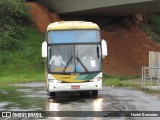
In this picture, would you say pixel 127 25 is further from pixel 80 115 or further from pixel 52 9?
pixel 80 115

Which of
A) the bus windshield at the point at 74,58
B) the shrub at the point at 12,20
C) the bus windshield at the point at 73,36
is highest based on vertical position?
the shrub at the point at 12,20

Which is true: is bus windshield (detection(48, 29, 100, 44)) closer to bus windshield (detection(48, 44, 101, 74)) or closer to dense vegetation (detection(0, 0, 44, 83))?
bus windshield (detection(48, 44, 101, 74))

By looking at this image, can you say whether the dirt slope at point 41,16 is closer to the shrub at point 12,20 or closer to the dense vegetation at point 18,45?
the dense vegetation at point 18,45

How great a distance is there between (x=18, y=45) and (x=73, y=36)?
86.9ft

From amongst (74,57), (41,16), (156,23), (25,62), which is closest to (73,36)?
(74,57)

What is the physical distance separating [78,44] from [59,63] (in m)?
1.28

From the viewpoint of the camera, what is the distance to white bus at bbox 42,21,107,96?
22.6m

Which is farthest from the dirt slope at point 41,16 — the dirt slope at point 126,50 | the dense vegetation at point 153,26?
the dense vegetation at point 153,26

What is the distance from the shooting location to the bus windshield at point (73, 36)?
75.7 feet

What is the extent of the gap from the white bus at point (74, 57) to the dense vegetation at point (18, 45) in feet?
56.0

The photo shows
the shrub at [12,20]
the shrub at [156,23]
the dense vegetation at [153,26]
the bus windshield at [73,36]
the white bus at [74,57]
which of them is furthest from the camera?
the shrub at [156,23]

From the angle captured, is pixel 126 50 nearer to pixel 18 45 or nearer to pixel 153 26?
pixel 18 45

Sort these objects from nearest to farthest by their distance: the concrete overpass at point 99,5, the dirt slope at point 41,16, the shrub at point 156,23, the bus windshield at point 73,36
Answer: the bus windshield at point 73,36, the concrete overpass at point 99,5, the dirt slope at point 41,16, the shrub at point 156,23

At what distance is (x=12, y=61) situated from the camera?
45.9 m
